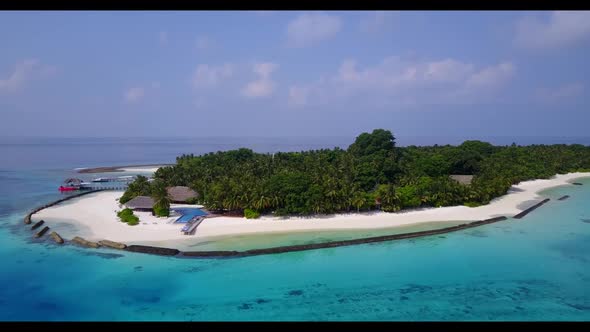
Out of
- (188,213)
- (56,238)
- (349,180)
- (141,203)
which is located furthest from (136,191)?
(349,180)

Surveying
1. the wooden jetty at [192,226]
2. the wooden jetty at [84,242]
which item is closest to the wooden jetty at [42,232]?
the wooden jetty at [84,242]

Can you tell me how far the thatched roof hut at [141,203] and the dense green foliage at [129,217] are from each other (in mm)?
986

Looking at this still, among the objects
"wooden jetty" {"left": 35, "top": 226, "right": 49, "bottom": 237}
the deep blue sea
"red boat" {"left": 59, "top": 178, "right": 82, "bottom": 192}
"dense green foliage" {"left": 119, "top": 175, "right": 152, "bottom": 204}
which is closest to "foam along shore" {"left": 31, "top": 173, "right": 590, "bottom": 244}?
"wooden jetty" {"left": 35, "top": 226, "right": 49, "bottom": 237}

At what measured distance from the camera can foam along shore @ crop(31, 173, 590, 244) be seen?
22.9 meters

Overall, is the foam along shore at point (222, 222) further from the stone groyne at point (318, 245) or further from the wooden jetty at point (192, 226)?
the stone groyne at point (318, 245)

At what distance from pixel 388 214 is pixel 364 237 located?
552 centimetres

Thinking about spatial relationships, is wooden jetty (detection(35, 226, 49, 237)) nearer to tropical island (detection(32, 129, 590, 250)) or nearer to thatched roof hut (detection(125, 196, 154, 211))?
tropical island (detection(32, 129, 590, 250))

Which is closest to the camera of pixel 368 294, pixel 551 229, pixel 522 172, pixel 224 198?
pixel 368 294

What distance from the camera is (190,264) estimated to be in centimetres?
1866

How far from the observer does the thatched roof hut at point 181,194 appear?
3065 centimetres

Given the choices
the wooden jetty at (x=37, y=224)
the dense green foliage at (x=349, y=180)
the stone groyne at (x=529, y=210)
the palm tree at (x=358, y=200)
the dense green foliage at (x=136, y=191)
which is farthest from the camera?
the dense green foliage at (x=136, y=191)

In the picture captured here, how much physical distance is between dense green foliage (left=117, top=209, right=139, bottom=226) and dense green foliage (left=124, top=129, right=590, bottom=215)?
4.51m
